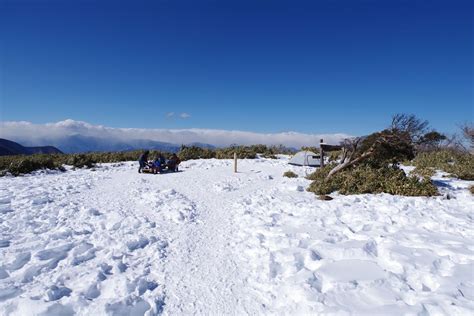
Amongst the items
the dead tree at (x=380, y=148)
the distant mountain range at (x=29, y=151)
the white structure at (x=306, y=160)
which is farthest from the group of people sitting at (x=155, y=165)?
the distant mountain range at (x=29, y=151)

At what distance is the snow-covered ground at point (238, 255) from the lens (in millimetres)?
4031

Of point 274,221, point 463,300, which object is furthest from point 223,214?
point 463,300

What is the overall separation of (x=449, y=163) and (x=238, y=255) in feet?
53.1

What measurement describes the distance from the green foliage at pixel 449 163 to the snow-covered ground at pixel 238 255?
3.22 metres

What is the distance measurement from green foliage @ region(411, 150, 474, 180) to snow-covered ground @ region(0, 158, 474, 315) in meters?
3.22

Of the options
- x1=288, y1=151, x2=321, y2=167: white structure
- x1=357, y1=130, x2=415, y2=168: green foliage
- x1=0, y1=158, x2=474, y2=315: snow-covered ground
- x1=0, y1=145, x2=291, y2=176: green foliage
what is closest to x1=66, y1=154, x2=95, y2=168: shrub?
x1=0, y1=145, x2=291, y2=176: green foliage

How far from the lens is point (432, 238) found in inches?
233

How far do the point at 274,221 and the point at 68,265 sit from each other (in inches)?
196

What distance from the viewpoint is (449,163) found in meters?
15.9

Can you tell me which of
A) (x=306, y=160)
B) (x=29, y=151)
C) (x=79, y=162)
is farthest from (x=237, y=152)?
(x=29, y=151)

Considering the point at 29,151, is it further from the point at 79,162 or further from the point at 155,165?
the point at 155,165

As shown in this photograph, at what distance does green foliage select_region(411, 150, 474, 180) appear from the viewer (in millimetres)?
12352

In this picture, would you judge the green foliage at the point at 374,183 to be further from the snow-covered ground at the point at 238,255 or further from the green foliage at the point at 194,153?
the green foliage at the point at 194,153

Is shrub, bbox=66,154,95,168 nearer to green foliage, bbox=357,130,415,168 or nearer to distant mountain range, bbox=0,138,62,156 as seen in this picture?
distant mountain range, bbox=0,138,62,156
